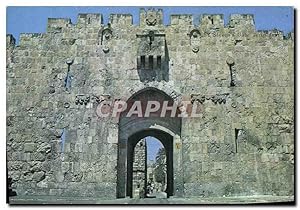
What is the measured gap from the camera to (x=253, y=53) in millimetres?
11703

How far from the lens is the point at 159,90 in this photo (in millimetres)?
11375

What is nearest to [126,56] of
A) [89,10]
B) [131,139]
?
[89,10]

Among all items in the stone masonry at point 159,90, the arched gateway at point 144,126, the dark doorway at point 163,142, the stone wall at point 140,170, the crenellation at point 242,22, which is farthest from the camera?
the stone wall at point 140,170

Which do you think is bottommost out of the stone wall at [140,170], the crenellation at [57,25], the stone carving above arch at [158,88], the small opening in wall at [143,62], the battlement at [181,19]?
the stone wall at [140,170]

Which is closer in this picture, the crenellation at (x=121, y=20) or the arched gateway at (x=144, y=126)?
the arched gateway at (x=144, y=126)

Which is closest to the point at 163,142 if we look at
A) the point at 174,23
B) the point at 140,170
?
the point at 140,170

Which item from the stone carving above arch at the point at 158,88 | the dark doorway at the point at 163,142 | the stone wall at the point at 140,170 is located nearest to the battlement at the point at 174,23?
the stone carving above arch at the point at 158,88

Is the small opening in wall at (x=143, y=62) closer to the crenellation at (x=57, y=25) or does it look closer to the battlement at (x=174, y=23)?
the battlement at (x=174, y=23)

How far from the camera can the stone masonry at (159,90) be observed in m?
10.9

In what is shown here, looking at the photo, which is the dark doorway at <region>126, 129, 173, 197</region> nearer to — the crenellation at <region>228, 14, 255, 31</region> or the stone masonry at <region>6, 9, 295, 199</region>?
the stone masonry at <region>6, 9, 295, 199</region>

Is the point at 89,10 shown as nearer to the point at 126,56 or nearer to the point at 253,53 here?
the point at 126,56

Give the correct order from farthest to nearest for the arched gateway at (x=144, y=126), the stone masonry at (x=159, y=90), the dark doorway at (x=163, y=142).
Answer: the dark doorway at (x=163, y=142), the arched gateway at (x=144, y=126), the stone masonry at (x=159, y=90)

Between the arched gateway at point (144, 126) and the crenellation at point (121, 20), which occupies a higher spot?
the crenellation at point (121, 20)

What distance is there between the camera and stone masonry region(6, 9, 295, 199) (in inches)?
430
